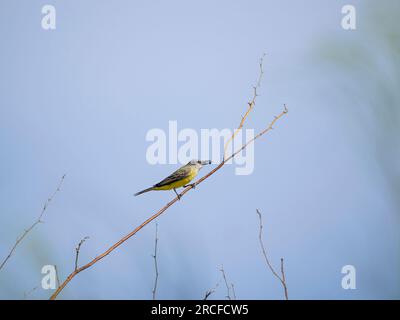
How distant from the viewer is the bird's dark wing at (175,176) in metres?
4.66

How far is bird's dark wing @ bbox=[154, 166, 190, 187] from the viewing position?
466cm

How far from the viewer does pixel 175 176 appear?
15.7ft
